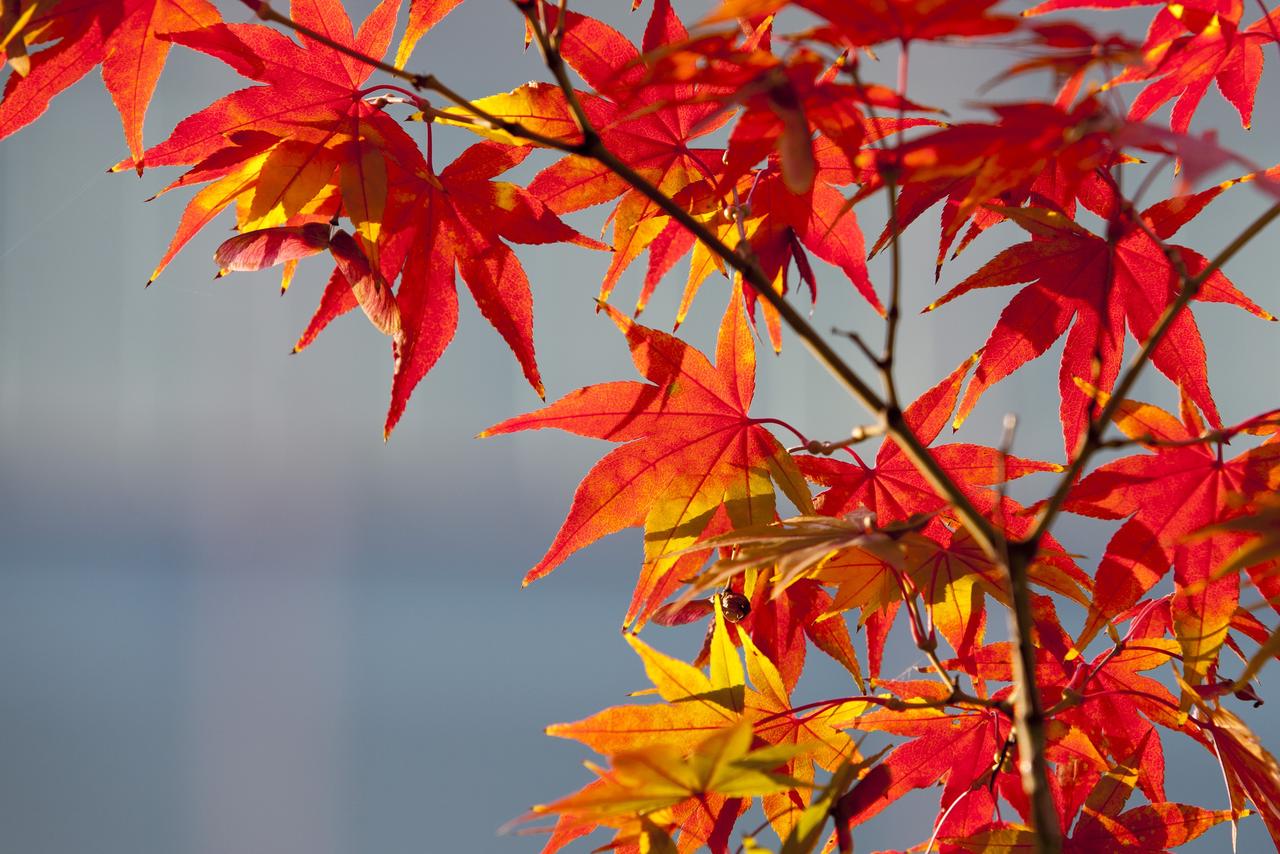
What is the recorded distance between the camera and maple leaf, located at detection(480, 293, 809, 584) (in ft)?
1.65

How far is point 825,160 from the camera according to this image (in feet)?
1.72

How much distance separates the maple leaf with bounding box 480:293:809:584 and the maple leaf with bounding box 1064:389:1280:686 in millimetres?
144

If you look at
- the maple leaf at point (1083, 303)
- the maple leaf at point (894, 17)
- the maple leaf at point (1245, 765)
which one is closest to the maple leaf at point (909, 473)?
the maple leaf at point (1083, 303)

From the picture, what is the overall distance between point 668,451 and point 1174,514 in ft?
0.81

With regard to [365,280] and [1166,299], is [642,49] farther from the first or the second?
[1166,299]

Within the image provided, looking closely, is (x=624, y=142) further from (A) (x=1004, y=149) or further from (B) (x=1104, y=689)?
(B) (x=1104, y=689)

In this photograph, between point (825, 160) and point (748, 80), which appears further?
point (825, 160)

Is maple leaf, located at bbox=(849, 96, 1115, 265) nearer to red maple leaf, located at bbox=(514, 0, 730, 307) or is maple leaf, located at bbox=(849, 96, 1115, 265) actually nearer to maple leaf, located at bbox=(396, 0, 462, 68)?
red maple leaf, located at bbox=(514, 0, 730, 307)

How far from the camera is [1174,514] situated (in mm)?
481

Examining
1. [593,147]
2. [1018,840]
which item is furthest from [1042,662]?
[593,147]

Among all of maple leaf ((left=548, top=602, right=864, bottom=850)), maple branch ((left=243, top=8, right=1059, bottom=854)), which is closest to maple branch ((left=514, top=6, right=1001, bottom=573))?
maple branch ((left=243, top=8, right=1059, bottom=854))

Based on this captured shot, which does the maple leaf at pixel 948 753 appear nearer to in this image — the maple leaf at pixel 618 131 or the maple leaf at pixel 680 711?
the maple leaf at pixel 680 711

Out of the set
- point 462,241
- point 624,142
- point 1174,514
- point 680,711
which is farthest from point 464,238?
point 1174,514

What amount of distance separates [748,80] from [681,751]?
0.96 feet
